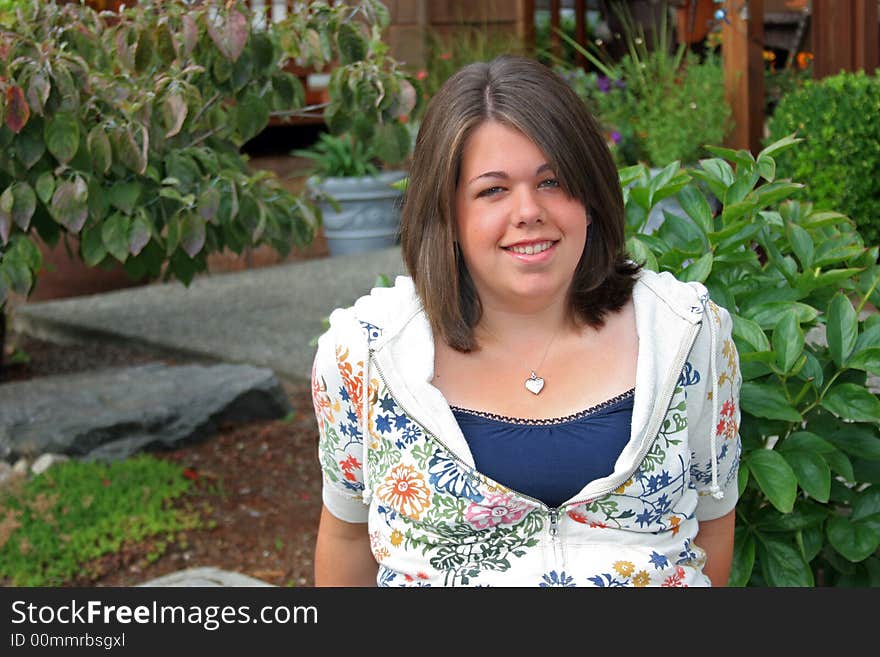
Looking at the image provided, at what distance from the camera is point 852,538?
2.03m

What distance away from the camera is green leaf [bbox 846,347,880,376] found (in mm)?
1972

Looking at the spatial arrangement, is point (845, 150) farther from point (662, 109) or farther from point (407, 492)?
point (407, 492)

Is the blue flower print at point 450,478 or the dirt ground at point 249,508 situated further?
the dirt ground at point 249,508

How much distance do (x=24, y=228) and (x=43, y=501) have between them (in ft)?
3.47

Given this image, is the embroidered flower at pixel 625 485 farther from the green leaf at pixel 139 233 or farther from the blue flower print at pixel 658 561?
the green leaf at pixel 139 233

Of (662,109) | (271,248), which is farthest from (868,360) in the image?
(662,109)

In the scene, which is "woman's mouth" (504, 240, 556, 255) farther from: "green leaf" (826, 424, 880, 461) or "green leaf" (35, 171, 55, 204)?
"green leaf" (35, 171, 55, 204)

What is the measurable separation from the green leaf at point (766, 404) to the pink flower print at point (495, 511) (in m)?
0.53

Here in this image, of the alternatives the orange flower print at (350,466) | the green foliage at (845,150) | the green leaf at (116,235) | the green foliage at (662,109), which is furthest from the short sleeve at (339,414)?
the green foliage at (662,109)

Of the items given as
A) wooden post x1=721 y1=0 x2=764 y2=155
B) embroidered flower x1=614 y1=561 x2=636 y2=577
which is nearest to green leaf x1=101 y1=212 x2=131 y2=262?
embroidered flower x1=614 y1=561 x2=636 y2=577

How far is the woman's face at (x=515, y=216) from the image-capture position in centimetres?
164

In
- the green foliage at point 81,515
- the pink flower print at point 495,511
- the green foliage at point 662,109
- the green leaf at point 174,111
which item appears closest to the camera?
the pink flower print at point 495,511

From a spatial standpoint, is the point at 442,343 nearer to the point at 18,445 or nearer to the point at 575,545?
the point at 575,545

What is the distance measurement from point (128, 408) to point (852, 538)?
2988 mm
